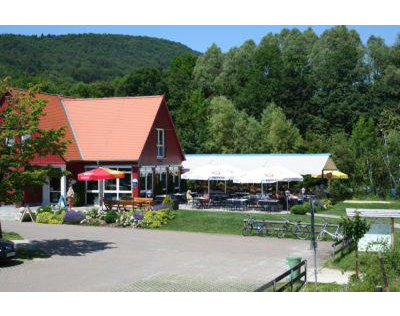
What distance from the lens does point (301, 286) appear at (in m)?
13.0

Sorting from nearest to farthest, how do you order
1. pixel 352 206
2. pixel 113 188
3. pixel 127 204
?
pixel 127 204
pixel 113 188
pixel 352 206

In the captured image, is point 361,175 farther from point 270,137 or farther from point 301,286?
point 301,286

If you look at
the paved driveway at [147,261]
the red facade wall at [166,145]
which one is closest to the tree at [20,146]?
the paved driveway at [147,261]

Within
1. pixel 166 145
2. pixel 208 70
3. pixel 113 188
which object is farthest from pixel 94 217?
pixel 208 70

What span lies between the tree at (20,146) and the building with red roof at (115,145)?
43.2 ft

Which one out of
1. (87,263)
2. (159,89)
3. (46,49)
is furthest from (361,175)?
(46,49)

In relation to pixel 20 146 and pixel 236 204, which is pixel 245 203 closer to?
pixel 236 204

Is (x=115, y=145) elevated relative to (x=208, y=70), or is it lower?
lower

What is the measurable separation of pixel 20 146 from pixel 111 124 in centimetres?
1794

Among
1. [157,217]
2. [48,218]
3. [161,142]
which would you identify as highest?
[161,142]

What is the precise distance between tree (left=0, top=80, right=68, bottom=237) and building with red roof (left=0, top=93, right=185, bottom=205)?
43.2 ft

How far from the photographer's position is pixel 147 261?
1641 cm

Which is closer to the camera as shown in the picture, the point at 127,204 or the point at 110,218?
the point at 110,218

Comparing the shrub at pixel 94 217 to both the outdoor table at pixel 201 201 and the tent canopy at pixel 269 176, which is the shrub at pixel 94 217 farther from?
the tent canopy at pixel 269 176
